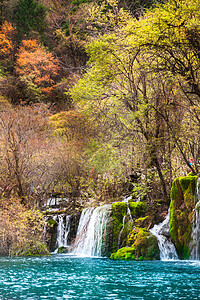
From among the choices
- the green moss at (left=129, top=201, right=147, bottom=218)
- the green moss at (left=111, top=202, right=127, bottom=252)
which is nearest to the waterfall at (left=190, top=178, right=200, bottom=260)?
the green moss at (left=129, top=201, right=147, bottom=218)

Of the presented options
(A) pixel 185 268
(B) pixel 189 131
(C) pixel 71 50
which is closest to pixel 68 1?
(C) pixel 71 50

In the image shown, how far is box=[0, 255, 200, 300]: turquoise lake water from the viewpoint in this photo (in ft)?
20.2

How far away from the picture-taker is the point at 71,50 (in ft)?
111

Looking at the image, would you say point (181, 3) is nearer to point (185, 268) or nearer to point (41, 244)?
point (185, 268)

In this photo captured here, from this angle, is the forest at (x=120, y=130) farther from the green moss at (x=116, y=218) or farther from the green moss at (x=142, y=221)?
the green moss at (x=116, y=218)

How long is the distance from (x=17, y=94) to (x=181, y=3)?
937 inches

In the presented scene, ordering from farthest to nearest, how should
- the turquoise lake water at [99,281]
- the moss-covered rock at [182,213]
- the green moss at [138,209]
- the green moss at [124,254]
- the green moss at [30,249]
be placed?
the green moss at [138,209] < the green moss at [30,249] < the green moss at [124,254] < the moss-covered rock at [182,213] < the turquoise lake water at [99,281]

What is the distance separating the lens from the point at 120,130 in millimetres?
15086

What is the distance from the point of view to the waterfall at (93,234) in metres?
13.6

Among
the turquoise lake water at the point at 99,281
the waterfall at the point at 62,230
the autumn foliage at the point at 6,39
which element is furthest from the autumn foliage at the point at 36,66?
the turquoise lake water at the point at 99,281

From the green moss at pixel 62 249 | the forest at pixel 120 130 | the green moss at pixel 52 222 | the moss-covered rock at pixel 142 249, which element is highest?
the forest at pixel 120 130

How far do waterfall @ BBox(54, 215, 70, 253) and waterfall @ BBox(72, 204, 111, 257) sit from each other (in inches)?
44.4

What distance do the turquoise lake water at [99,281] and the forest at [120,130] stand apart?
157 inches

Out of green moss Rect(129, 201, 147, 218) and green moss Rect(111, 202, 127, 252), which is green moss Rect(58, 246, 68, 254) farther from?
green moss Rect(129, 201, 147, 218)
